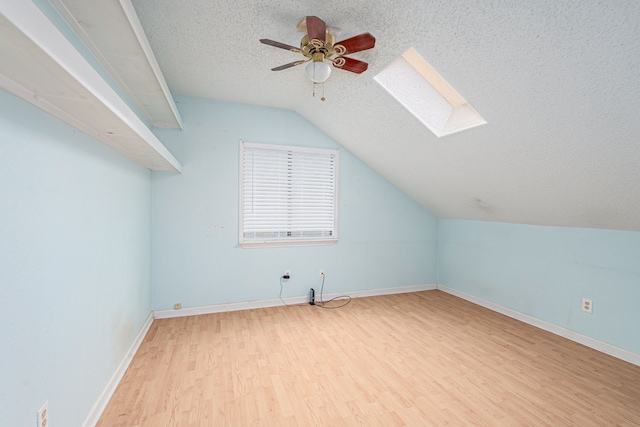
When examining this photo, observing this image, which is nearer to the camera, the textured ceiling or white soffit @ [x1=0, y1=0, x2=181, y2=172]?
white soffit @ [x1=0, y1=0, x2=181, y2=172]

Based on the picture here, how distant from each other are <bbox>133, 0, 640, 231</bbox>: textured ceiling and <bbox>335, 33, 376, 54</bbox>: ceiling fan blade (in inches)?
7.9

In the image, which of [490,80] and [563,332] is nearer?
[490,80]

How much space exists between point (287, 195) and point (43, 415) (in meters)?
2.78

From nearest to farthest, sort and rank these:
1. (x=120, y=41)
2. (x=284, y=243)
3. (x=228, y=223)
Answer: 1. (x=120, y=41)
2. (x=228, y=223)
3. (x=284, y=243)

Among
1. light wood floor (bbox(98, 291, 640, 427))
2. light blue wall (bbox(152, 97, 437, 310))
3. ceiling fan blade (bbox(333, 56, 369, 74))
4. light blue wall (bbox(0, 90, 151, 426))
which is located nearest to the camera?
light blue wall (bbox(0, 90, 151, 426))

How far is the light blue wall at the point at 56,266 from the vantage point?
99 cm

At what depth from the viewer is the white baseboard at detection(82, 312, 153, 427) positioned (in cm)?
159

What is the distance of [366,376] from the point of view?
2117 millimetres

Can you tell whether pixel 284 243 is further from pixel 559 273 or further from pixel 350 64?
pixel 559 273

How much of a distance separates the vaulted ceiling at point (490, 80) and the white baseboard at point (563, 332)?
1112mm

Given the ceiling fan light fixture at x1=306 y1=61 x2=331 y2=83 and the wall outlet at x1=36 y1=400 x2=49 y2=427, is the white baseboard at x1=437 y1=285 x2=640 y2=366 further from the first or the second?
the wall outlet at x1=36 y1=400 x2=49 y2=427

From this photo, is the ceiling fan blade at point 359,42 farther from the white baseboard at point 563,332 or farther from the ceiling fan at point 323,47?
the white baseboard at point 563,332

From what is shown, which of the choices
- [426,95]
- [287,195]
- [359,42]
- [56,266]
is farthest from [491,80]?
[56,266]

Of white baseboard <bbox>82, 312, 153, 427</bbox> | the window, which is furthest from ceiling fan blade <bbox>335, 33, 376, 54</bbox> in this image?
white baseboard <bbox>82, 312, 153, 427</bbox>
